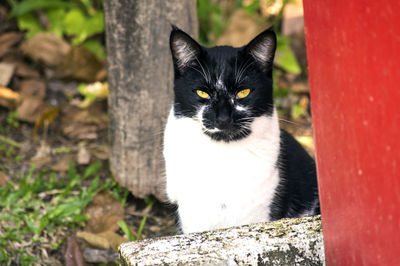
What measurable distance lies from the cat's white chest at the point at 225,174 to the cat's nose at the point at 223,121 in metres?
0.16

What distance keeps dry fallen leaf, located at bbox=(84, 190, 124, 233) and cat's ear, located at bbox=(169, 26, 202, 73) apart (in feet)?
3.81

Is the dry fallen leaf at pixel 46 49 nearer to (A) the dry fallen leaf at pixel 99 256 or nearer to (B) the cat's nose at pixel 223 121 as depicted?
(A) the dry fallen leaf at pixel 99 256

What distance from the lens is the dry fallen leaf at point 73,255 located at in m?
2.68

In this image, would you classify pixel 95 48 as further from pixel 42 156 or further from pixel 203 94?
pixel 203 94

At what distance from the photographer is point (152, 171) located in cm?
330

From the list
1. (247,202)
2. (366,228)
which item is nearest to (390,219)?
(366,228)

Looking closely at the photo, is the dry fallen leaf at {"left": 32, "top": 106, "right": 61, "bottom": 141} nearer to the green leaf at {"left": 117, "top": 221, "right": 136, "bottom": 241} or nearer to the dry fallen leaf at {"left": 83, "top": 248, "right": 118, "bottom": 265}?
the green leaf at {"left": 117, "top": 221, "right": 136, "bottom": 241}

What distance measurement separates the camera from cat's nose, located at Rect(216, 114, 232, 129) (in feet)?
7.20

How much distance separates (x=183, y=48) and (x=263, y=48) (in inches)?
13.0

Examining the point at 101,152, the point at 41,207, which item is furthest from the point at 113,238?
the point at 101,152

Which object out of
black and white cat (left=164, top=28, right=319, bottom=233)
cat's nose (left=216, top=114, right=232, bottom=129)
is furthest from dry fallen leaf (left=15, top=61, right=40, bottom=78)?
cat's nose (left=216, top=114, right=232, bottom=129)

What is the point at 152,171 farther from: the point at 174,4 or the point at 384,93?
the point at 384,93

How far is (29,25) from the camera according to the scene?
461cm

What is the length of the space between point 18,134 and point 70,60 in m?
0.81
